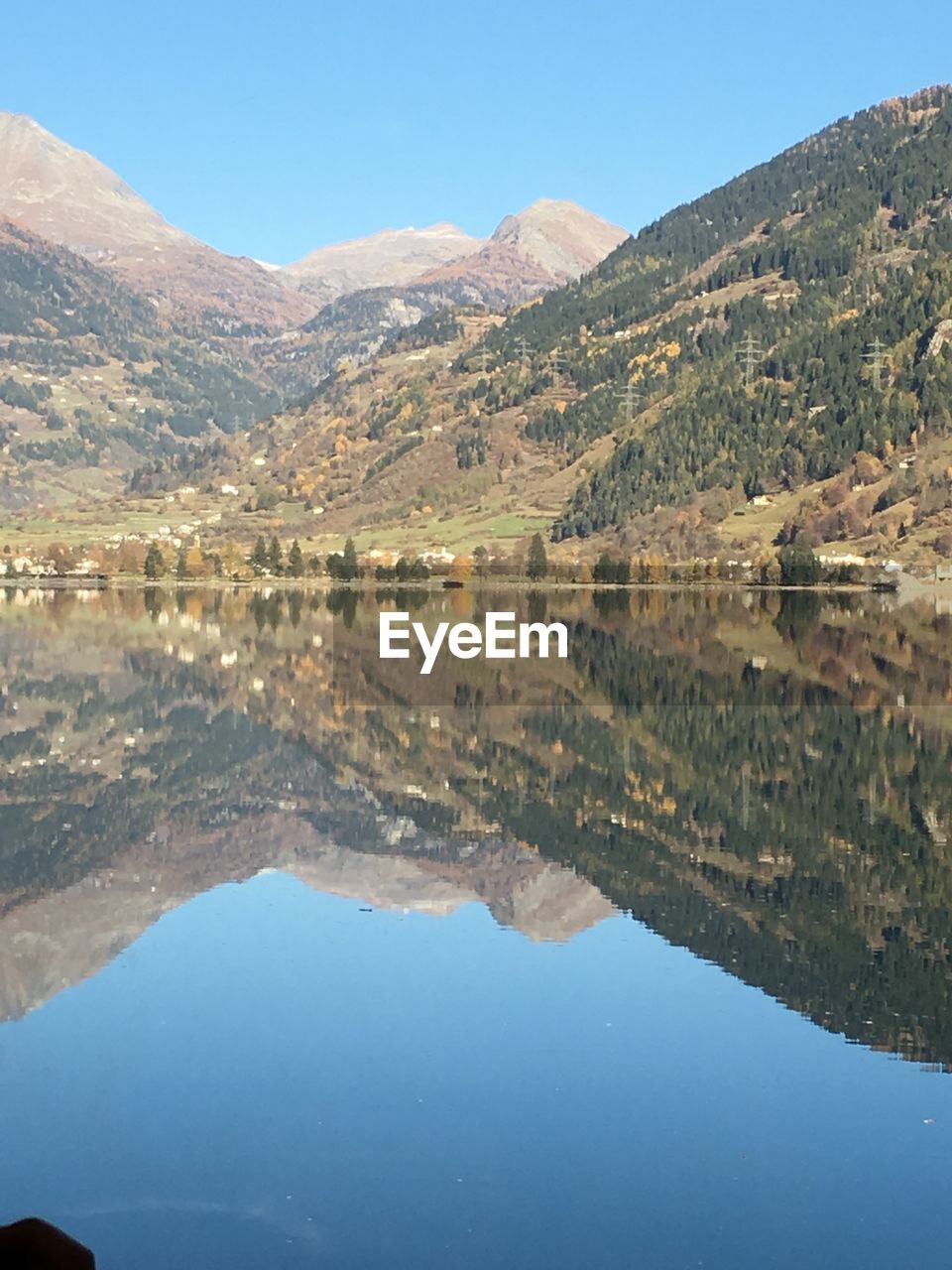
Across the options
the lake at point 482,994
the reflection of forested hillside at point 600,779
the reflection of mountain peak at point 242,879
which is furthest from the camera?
the reflection of forested hillside at point 600,779

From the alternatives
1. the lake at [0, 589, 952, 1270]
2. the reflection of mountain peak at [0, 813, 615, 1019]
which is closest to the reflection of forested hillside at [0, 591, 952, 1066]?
the lake at [0, 589, 952, 1270]

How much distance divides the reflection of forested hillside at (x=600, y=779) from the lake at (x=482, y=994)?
234mm

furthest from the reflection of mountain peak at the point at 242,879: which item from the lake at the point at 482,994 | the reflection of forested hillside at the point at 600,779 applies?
the reflection of forested hillside at the point at 600,779

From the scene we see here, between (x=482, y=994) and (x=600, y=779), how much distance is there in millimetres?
28663

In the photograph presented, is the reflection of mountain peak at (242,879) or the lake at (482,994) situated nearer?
the lake at (482,994)

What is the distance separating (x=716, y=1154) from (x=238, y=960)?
14548 millimetres

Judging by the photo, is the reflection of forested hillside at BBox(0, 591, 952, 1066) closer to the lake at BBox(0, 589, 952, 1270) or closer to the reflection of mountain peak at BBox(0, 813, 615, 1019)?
the lake at BBox(0, 589, 952, 1270)

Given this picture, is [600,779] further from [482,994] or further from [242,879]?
[482,994]

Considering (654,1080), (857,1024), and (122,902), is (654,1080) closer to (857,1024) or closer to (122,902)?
(857,1024)

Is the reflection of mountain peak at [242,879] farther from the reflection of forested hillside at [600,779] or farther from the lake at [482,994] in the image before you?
the reflection of forested hillside at [600,779]

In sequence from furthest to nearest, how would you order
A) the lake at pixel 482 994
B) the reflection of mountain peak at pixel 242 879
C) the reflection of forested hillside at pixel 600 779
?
1. the reflection of forested hillside at pixel 600 779
2. the reflection of mountain peak at pixel 242 879
3. the lake at pixel 482 994

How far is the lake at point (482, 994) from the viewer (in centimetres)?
2330

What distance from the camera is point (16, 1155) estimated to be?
973 inches

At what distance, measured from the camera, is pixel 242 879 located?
47094 millimetres
